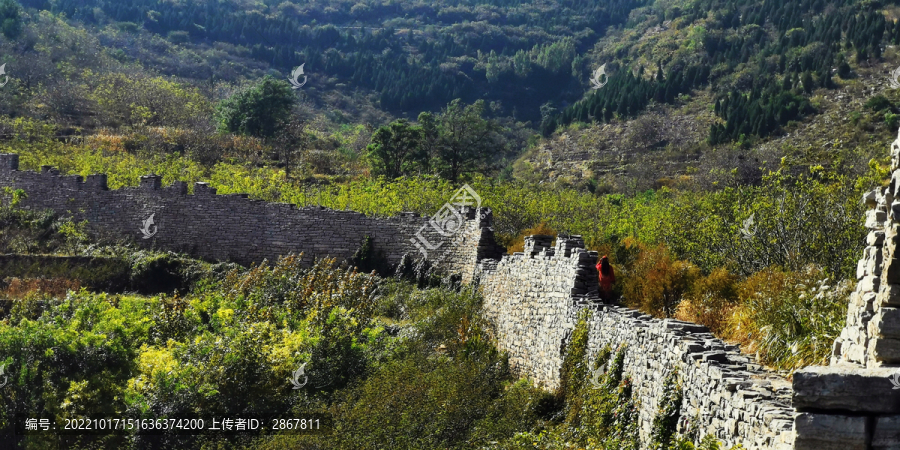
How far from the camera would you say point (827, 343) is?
998cm

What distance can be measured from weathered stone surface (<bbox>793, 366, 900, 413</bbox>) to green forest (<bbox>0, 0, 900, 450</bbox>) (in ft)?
4.58

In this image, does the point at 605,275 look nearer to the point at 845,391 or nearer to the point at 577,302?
the point at 577,302

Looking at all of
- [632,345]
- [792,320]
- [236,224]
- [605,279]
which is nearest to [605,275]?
[605,279]

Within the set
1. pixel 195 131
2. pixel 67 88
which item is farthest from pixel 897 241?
pixel 67 88

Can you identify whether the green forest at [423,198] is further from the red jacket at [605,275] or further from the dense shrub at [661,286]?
the red jacket at [605,275]

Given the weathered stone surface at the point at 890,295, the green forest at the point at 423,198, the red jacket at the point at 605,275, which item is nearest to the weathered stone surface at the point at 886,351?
the weathered stone surface at the point at 890,295

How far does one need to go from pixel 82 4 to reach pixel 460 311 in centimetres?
8582

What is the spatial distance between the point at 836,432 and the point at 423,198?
73.6 feet

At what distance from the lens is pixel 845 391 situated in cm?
648

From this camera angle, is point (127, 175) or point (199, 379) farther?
point (127, 175)

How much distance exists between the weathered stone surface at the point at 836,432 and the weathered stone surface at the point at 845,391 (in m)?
0.07

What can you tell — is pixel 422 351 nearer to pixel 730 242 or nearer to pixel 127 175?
pixel 730 242

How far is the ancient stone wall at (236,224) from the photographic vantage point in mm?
24594

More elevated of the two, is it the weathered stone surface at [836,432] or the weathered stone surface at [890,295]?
the weathered stone surface at [890,295]
